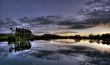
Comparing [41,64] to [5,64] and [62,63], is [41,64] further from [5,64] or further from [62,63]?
[5,64]

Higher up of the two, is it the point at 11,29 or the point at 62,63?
the point at 11,29

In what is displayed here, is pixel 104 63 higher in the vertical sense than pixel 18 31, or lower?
lower

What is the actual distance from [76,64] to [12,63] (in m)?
4.94

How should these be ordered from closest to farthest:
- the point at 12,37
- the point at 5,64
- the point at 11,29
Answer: the point at 5,64
the point at 12,37
the point at 11,29

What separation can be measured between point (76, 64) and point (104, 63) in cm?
233

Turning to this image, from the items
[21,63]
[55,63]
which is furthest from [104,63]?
[21,63]

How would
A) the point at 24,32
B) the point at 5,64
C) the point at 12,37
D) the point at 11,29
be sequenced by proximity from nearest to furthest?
the point at 5,64
the point at 12,37
the point at 11,29
the point at 24,32

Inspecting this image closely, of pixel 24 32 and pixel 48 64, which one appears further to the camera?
pixel 24 32

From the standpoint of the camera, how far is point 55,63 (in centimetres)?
1455

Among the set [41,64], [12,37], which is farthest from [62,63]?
[12,37]

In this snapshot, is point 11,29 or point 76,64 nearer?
point 76,64

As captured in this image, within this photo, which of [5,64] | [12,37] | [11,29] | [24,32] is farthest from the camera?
[24,32]

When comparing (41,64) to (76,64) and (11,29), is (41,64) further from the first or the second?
(11,29)

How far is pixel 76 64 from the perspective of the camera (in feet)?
46.3
